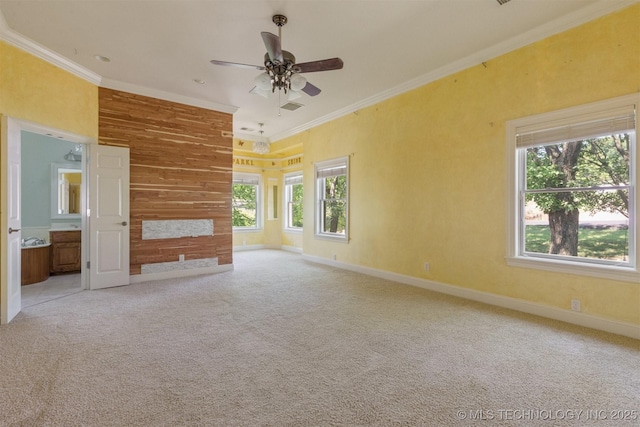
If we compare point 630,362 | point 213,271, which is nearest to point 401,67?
point 630,362

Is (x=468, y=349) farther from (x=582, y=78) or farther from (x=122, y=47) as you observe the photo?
(x=122, y=47)

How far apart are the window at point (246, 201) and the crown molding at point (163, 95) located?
303cm

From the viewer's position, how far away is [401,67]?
14.1 ft

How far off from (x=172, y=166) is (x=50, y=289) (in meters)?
2.65

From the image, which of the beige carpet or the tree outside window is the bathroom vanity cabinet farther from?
the tree outside window

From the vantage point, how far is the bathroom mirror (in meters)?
5.75

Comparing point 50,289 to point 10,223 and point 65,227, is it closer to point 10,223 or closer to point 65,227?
point 65,227

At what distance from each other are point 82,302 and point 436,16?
5.58 meters

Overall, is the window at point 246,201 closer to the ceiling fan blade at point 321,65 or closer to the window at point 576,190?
the ceiling fan blade at point 321,65

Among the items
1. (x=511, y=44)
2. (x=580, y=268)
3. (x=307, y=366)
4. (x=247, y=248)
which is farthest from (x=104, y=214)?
(x=580, y=268)

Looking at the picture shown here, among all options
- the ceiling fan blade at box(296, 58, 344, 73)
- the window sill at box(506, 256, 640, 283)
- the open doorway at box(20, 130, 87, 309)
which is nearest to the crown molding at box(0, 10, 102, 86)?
the open doorway at box(20, 130, 87, 309)

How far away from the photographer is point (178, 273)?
5.43 meters

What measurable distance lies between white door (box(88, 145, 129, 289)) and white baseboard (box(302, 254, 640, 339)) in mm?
4370

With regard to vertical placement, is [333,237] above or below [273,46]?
below
